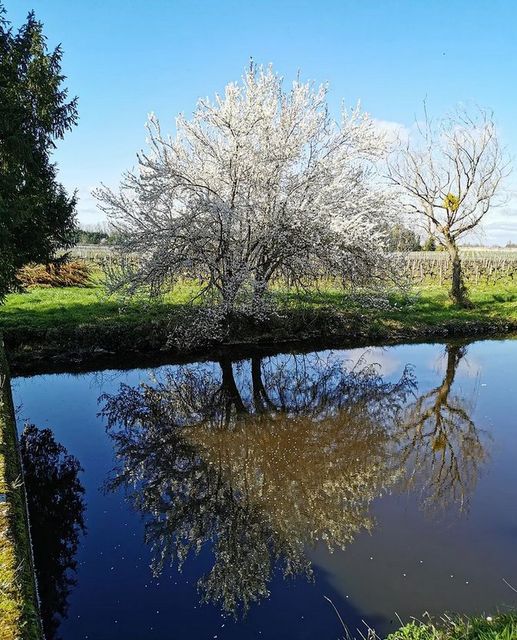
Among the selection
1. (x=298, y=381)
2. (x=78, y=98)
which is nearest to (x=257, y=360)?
(x=298, y=381)

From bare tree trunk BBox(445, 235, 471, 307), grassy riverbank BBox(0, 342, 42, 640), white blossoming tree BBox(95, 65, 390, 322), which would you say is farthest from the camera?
bare tree trunk BBox(445, 235, 471, 307)

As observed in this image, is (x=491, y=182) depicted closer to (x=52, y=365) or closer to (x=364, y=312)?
(x=364, y=312)

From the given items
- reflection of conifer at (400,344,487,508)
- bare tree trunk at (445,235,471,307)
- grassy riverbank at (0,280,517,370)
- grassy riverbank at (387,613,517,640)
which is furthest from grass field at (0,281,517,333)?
grassy riverbank at (387,613,517,640)

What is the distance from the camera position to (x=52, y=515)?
6512mm

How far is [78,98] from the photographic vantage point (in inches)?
628

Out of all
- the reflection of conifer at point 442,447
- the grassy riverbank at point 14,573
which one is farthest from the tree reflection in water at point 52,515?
the reflection of conifer at point 442,447

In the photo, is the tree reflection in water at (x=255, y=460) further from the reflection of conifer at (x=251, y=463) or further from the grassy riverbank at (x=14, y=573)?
the grassy riverbank at (x=14, y=573)

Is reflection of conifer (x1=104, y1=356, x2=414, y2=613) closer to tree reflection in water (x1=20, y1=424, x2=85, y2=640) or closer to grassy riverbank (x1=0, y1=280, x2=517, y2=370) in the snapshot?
tree reflection in water (x1=20, y1=424, x2=85, y2=640)

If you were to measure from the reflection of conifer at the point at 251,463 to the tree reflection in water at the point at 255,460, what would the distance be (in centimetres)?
2

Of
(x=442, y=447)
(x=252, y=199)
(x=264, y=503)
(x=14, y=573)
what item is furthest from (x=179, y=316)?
(x=14, y=573)

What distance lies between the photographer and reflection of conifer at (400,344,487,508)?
716 centimetres

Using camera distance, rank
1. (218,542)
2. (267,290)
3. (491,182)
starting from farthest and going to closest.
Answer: (491,182) < (267,290) < (218,542)

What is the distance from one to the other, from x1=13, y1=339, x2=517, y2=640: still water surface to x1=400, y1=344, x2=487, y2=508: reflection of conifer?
0.13 feet

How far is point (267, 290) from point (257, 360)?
88.2 inches
